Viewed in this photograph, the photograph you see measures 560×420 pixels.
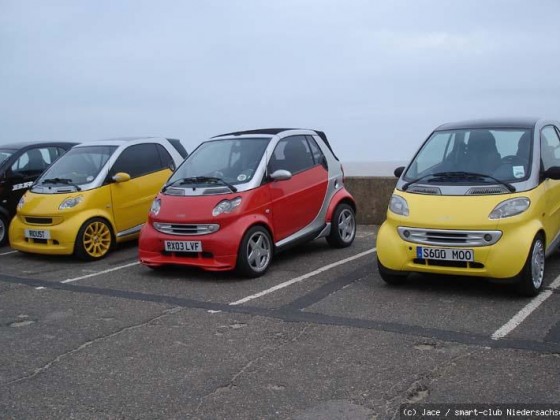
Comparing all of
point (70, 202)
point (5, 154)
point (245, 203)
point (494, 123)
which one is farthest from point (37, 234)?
point (494, 123)

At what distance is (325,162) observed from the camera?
29.3ft

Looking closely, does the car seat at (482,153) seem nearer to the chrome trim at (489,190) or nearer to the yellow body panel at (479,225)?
the chrome trim at (489,190)

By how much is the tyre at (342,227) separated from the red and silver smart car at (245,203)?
0.02 meters

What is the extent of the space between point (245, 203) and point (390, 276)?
1892mm

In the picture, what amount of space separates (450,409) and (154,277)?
470 cm

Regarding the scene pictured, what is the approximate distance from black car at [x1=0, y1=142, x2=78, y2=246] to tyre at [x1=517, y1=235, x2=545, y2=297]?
818 centimetres

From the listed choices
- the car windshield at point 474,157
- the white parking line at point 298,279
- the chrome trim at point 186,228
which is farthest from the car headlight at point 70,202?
the car windshield at point 474,157

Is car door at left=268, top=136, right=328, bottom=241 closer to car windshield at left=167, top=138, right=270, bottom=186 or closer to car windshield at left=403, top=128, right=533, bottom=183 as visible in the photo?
car windshield at left=167, top=138, right=270, bottom=186

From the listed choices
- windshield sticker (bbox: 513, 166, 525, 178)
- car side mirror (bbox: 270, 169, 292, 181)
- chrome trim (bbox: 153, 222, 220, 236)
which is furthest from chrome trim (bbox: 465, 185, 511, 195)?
chrome trim (bbox: 153, 222, 220, 236)

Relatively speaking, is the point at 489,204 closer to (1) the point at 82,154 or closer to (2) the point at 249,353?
(2) the point at 249,353

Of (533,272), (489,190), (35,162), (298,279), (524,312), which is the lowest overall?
(524,312)

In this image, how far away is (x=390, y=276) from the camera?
664cm

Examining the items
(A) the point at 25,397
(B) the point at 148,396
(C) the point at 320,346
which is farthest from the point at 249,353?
(A) the point at 25,397

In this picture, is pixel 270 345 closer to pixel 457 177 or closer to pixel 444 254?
pixel 444 254
